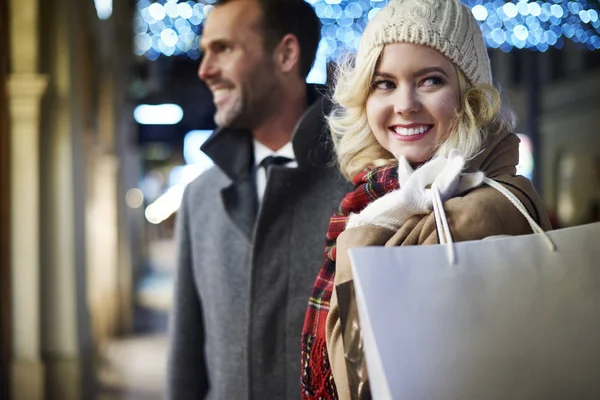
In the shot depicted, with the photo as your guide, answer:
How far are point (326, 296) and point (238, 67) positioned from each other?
0.94m

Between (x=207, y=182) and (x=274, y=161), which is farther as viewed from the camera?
(x=207, y=182)

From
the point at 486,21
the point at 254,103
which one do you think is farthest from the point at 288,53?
the point at 486,21

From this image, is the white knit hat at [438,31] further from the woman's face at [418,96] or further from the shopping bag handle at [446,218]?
the shopping bag handle at [446,218]

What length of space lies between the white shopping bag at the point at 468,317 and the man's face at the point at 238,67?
1103mm

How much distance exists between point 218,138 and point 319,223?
381mm

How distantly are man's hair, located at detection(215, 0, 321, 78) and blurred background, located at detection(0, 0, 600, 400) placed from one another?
0.09 metres

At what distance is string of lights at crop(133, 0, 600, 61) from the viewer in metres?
10.6

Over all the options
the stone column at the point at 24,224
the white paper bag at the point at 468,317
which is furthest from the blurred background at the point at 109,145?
the white paper bag at the point at 468,317

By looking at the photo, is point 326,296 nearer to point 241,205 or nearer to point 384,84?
point 384,84

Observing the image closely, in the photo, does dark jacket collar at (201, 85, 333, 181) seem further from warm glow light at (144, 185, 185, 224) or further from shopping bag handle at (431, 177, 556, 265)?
warm glow light at (144, 185, 185, 224)

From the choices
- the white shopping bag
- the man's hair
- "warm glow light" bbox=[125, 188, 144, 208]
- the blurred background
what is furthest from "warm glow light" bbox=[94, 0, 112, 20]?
the white shopping bag

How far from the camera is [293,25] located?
214 centimetres

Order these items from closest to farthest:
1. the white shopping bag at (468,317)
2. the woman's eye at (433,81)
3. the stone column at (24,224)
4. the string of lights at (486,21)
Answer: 1. the white shopping bag at (468,317)
2. the woman's eye at (433,81)
3. the stone column at (24,224)
4. the string of lights at (486,21)

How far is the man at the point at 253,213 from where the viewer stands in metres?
1.91
